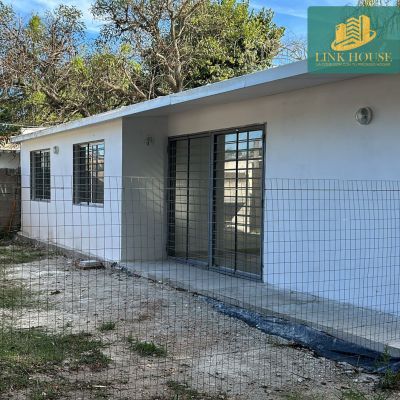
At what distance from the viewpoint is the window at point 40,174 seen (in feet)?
48.2

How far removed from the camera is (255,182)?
866 centimetres

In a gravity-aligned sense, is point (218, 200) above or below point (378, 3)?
below

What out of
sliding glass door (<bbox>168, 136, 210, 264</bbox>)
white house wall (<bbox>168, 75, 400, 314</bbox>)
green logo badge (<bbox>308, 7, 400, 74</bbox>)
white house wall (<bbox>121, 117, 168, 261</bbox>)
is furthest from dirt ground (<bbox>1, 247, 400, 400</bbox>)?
green logo badge (<bbox>308, 7, 400, 74</bbox>)

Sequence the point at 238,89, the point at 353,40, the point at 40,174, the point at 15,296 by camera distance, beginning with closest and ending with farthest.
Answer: the point at 353,40, the point at 238,89, the point at 15,296, the point at 40,174

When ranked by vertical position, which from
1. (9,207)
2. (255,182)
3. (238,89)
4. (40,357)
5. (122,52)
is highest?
(122,52)

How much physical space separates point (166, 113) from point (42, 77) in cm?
904

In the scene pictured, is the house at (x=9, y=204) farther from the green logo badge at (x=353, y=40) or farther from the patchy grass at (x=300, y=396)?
the patchy grass at (x=300, y=396)

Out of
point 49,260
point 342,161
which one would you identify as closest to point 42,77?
point 49,260

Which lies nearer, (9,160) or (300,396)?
(300,396)

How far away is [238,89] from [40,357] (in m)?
4.42

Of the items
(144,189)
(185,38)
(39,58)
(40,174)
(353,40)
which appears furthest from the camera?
(185,38)

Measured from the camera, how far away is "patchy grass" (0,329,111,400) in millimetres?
4238

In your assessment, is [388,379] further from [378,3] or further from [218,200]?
[218,200]

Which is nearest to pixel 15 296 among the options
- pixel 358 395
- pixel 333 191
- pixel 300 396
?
pixel 333 191
